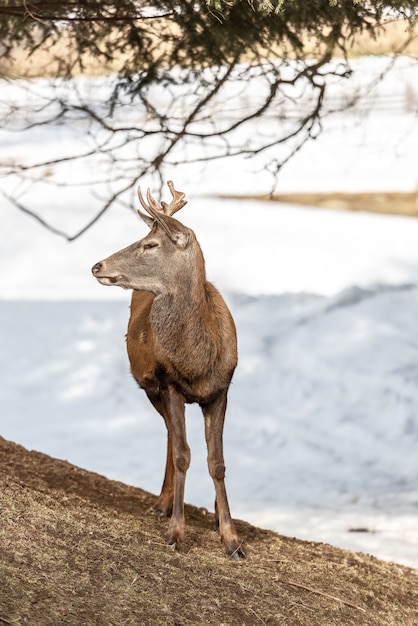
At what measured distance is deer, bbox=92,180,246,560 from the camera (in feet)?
18.0

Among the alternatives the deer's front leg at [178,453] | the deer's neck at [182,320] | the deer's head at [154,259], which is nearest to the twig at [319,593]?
the deer's front leg at [178,453]

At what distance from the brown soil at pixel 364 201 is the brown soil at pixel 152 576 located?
1208 centimetres

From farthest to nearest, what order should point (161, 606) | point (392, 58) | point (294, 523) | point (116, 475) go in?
point (116, 475), point (294, 523), point (392, 58), point (161, 606)

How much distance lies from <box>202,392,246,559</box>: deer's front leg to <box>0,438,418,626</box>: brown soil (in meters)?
0.09

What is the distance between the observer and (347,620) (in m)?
5.36

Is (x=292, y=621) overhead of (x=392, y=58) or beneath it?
beneath

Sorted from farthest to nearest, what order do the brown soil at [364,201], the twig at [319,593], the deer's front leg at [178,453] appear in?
1. the brown soil at [364,201]
2. the deer's front leg at [178,453]
3. the twig at [319,593]

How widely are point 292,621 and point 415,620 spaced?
102 centimetres

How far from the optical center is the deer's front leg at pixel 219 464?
5785 millimetres

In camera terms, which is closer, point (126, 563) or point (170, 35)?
point (126, 563)

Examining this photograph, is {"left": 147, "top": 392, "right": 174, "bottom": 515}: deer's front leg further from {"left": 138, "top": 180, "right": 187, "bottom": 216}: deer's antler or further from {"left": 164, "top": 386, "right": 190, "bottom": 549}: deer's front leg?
{"left": 138, "top": 180, "right": 187, "bottom": 216}: deer's antler

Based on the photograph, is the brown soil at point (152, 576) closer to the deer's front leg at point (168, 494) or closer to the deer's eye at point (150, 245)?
the deer's front leg at point (168, 494)

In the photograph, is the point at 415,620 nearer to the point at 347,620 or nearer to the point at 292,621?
the point at 347,620

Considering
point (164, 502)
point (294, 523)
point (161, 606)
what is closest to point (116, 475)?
point (294, 523)
